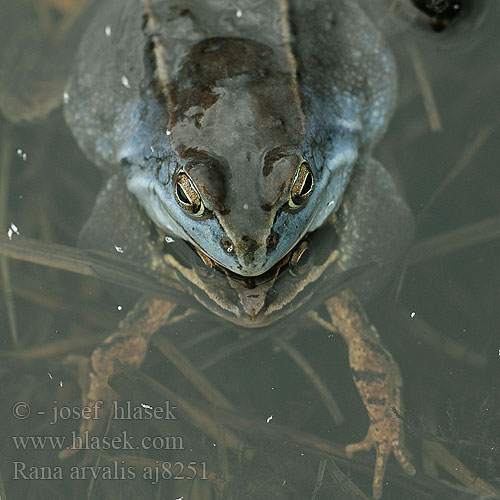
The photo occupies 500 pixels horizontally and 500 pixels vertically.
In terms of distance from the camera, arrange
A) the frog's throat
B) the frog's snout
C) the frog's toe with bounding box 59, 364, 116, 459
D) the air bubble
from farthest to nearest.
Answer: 1. the air bubble
2. the frog's toe with bounding box 59, 364, 116, 459
3. the frog's throat
4. the frog's snout

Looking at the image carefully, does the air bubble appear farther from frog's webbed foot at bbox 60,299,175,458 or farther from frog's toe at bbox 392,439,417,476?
frog's toe at bbox 392,439,417,476

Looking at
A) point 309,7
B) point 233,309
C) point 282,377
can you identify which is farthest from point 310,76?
point 282,377

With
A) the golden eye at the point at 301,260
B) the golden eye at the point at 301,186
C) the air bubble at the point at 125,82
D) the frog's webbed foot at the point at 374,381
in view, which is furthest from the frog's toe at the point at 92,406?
the air bubble at the point at 125,82

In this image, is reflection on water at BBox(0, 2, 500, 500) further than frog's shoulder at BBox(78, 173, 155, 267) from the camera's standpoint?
No

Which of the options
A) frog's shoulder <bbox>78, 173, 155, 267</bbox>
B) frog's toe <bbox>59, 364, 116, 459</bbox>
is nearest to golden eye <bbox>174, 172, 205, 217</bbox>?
frog's shoulder <bbox>78, 173, 155, 267</bbox>

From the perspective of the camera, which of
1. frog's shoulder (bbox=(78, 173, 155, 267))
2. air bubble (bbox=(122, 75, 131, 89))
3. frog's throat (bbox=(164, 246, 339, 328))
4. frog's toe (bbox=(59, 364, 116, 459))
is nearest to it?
frog's throat (bbox=(164, 246, 339, 328))

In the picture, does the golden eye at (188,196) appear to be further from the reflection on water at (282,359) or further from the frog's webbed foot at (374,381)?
the frog's webbed foot at (374,381)

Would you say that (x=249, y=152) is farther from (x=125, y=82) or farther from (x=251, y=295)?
(x=125, y=82)

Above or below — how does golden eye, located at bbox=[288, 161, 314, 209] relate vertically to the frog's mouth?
above
